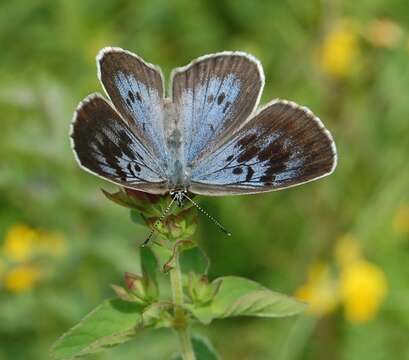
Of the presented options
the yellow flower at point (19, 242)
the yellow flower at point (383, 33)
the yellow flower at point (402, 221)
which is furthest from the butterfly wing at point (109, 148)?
the yellow flower at point (383, 33)

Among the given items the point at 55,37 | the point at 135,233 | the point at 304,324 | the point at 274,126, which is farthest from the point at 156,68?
the point at 55,37

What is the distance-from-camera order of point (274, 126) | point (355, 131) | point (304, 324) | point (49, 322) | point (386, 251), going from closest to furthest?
point (274, 126) → point (49, 322) → point (304, 324) → point (386, 251) → point (355, 131)

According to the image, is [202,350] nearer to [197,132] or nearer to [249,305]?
[249,305]

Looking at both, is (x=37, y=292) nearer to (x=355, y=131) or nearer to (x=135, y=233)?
(x=135, y=233)

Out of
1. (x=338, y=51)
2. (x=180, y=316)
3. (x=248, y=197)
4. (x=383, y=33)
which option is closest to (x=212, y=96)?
(x=180, y=316)

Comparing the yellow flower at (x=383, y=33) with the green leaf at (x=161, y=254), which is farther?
the yellow flower at (x=383, y=33)

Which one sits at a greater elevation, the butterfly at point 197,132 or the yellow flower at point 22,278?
the yellow flower at point 22,278

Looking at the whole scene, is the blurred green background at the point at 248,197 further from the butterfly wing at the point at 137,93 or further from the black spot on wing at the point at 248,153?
the black spot on wing at the point at 248,153
